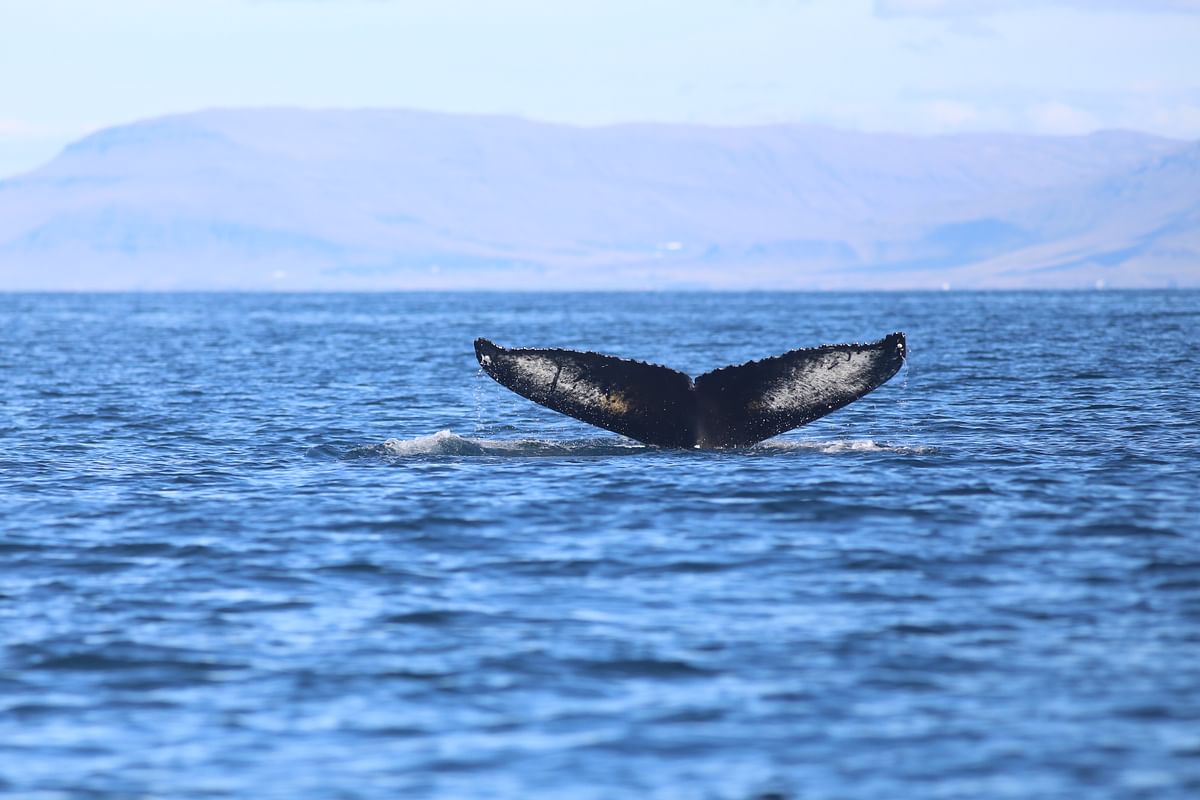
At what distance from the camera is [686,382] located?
53.0 feet

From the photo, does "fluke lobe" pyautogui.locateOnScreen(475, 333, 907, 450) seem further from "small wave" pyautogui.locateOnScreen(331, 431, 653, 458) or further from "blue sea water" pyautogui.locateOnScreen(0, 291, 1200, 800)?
"small wave" pyautogui.locateOnScreen(331, 431, 653, 458)

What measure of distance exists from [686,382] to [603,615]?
586 cm

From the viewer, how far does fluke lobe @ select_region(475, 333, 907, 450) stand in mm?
15445

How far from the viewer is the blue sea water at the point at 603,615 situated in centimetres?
784

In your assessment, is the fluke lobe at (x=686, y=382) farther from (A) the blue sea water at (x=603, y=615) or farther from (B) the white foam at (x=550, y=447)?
(B) the white foam at (x=550, y=447)

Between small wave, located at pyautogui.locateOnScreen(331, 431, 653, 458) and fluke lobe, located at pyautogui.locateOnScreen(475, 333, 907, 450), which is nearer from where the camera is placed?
fluke lobe, located at pyautogui.locateOnScreen(475, 333, 907, 450)

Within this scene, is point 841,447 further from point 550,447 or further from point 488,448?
point 488,448

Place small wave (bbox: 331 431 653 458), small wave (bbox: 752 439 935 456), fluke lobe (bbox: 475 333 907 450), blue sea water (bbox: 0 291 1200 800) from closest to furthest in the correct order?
1. blue sea water (bbox: 0 291 1200 800)
2. fluke lobe (bbox: 475 333 907 450)
3. small wave (bbox: 752 439 935 456)
4. small wave (bbox: 331 431 653 458)

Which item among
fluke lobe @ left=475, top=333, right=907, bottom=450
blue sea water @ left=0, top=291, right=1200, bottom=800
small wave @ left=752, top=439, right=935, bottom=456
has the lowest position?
blue sea water @ left=0, top=291, right=1200, bottom=800

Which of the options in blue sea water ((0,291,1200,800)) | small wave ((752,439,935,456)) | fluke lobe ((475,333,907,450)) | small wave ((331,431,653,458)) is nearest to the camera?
blue sea water ((0,291,1200,800))

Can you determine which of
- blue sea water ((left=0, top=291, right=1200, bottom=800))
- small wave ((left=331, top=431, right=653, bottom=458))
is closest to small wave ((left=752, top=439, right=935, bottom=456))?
blue sea water ((left=0, top=291, right=1200, bottom=800))

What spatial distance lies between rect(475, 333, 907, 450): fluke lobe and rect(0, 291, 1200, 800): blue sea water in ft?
2.06

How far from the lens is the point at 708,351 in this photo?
50.2 metres

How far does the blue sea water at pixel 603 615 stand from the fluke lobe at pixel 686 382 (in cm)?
63
